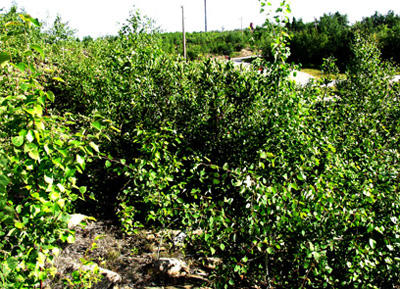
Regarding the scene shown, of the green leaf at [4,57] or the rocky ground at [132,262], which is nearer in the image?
the green leaf at [4,57]

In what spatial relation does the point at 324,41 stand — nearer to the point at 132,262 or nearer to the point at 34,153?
the point at 132,262

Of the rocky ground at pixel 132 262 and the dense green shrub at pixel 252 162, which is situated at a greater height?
the dense green shrub at pixel 252 162

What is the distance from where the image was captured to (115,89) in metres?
4.70

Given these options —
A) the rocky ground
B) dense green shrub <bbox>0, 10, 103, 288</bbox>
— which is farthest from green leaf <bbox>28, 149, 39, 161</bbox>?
the rocky ground

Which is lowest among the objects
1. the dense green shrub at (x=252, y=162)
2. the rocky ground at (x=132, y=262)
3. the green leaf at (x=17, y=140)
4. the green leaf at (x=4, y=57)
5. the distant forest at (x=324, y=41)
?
the rocky ground at (x=132, y=262)

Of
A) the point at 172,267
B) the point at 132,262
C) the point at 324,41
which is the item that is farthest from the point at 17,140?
the point at 324,41

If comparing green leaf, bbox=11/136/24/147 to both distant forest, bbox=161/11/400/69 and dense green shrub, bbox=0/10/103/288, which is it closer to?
dense green shrub, bbox=0/10/103/288

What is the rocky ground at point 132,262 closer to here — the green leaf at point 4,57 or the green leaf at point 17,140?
the green leaf at point 17,140

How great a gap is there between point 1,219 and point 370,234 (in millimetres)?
2585

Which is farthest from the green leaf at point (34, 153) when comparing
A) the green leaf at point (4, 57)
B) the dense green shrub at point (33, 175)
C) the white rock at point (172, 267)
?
A: the white rock at point (172, 267)

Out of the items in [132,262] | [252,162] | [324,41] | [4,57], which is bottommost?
[132,262]

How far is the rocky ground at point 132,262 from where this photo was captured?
346cm

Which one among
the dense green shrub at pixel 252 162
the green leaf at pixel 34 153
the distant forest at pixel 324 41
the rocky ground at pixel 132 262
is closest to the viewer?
the green leaf at pixel 34 153

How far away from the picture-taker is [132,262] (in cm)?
390
